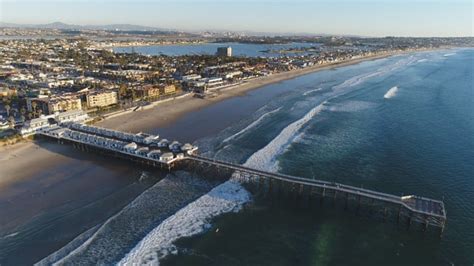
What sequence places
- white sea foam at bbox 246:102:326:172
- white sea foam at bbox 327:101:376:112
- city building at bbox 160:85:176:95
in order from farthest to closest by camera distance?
city building at bbox 160:85:176:95, white sea foam at bbox 327:101:376:112, white sea foam at bbox 246:102:326:172

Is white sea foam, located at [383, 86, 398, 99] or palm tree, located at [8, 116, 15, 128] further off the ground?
white sea foam, located at [383, 86, 398, 99]

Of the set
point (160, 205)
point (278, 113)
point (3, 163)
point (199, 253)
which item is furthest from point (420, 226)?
point (3, 163)

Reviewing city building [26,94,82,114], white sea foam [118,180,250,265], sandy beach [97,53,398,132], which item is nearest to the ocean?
white sea foam [118,180,250,265]

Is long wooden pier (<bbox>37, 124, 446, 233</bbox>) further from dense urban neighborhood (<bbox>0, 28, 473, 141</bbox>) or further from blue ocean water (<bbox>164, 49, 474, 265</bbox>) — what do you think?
dense urban neighborhood (<bbox>0, 28, 473, 141</bbox>)

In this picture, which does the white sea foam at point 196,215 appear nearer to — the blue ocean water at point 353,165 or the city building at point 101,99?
the blue ocean water at point 353,165

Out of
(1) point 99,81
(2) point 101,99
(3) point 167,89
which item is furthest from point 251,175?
(1) point 99,81

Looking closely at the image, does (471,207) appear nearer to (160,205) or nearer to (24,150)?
(160,205)
